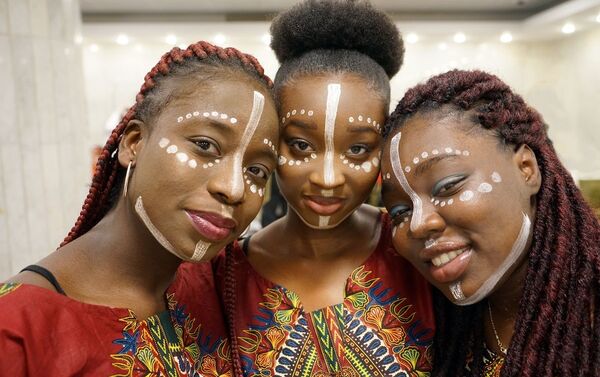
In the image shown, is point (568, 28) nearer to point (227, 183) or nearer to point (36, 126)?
point (36, 126)

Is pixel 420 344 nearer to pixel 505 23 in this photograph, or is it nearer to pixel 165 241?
pixel 165 241

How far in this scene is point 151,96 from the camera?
1.28 meters

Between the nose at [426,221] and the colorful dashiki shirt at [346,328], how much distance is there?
0.36 metres

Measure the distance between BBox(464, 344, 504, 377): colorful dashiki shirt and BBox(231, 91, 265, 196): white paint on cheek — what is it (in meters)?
0.87

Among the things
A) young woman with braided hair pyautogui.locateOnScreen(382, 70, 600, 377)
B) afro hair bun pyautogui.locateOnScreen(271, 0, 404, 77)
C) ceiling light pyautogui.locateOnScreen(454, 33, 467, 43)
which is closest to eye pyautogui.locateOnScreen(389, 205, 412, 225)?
young woman with braided hair pyautogui.locateOnScreen(382, 70, 600, 377)

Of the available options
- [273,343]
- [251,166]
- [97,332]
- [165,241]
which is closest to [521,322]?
[273,343]

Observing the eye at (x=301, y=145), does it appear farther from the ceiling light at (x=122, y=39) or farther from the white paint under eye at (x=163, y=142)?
the ceiling light at (x=122, y=39)

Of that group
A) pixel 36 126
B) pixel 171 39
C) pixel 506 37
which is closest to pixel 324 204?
pixel 36 126

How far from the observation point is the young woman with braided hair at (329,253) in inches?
60.7

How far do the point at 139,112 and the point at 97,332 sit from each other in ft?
1.76

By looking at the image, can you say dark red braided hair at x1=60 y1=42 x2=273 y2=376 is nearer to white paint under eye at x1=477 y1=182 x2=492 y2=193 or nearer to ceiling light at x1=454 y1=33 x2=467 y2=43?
white paint under eye at x1=477 y1=182 x2=492 y2=193

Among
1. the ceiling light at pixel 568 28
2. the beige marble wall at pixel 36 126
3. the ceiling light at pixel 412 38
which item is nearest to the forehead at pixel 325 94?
the beige marble wall at pixel 36 126

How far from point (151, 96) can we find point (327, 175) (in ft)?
1.79

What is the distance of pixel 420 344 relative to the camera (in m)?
1.59
